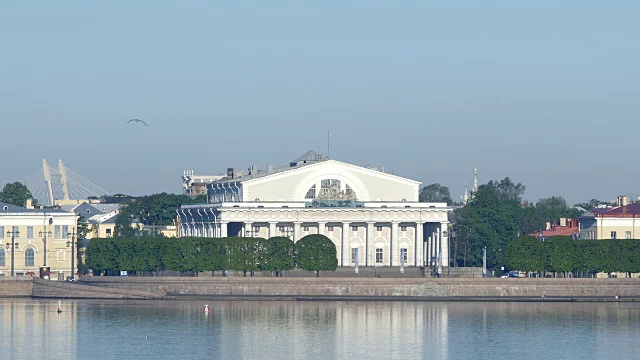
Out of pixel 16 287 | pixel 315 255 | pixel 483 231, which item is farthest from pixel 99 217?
pixel 16 287

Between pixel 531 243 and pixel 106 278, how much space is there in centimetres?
2678

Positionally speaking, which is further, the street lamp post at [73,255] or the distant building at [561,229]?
the distant building at [561,229]

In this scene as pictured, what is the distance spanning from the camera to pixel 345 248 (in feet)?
440

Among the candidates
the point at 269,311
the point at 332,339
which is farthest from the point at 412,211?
the point at 332,339

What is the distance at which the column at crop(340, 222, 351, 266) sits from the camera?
5276 inches

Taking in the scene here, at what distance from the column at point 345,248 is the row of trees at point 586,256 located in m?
17.3

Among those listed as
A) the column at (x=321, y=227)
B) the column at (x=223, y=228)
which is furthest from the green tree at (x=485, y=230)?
the column at (x=223, y=228)

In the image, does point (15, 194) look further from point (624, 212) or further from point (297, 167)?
point (624, 212)

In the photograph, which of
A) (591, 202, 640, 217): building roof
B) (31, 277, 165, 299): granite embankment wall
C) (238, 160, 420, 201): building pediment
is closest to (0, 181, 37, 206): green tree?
(238, 160, 420, 201): building pediment

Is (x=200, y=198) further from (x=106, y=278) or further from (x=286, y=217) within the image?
(x=106, y=278)

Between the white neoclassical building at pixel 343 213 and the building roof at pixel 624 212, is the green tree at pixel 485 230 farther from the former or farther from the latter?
the building roof at pixel 624 212

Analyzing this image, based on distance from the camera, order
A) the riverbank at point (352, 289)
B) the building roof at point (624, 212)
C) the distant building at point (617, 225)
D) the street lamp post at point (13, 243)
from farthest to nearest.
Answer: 1. the building roof at point (624, 212)
2. the distant building at point (617, 225)
3. the street lamp post at point (13, 243)
4. the riverbank at point (352, 289)

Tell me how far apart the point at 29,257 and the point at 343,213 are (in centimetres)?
2203

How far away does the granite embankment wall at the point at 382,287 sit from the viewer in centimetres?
11350
